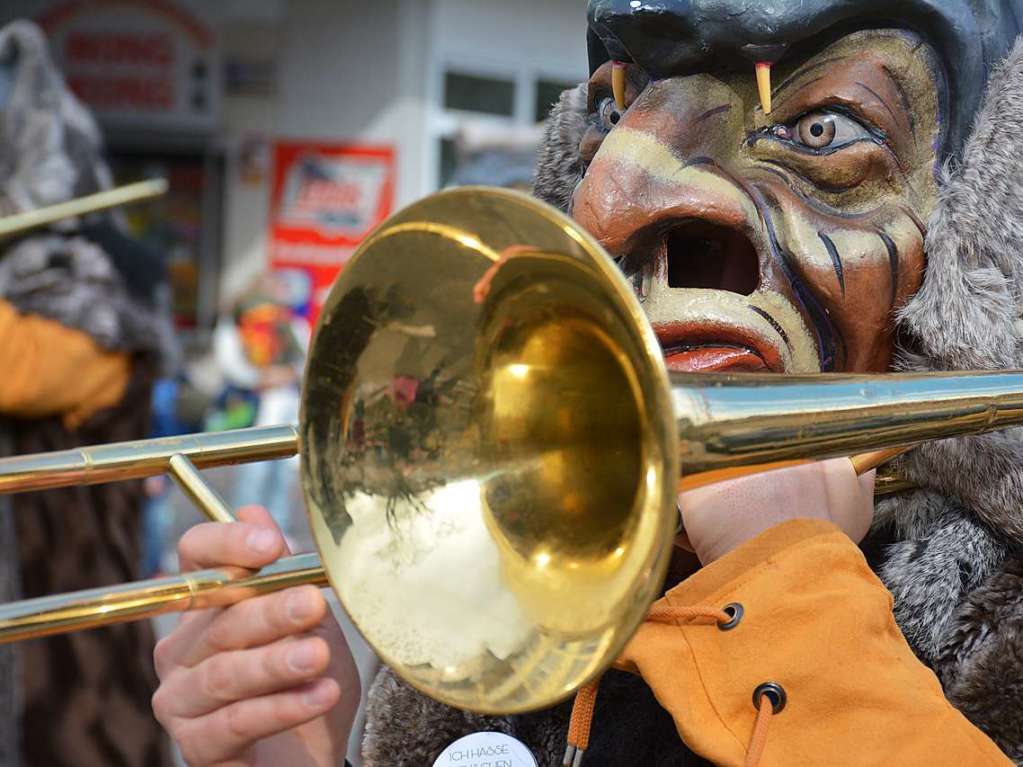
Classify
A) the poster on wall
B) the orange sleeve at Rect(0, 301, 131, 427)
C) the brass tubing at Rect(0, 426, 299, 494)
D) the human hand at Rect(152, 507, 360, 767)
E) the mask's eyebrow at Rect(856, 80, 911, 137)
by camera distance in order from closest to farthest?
the human hand at Rect(152, 507, 360, 767)
the mask's eyebrow at Rect(856, 80, 911, 137)
the brass tubing at Rect(0, 426, 299, 494)
the orange sleeve at Rect(0, 301, 131, 427)
the poster on wall

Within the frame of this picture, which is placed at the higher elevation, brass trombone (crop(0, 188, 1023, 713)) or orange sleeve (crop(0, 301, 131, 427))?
brass trombone (crop(0, 188, 1023, 713))

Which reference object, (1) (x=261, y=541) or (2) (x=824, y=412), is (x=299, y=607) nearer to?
(1) (x=261, y=541)

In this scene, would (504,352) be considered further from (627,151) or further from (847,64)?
(847,64)

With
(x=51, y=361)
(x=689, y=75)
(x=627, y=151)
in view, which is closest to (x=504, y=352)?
(x=627, y=151)

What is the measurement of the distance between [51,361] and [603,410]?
2619 mm

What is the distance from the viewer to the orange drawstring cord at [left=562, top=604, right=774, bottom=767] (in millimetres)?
1351

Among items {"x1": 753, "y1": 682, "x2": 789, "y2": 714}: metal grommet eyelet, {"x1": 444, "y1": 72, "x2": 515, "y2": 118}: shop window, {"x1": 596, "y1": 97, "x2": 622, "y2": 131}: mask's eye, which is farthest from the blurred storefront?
{"x1": 753, "y1": 682, "x2": 789, "y2": 714}: metal grommet eyelet

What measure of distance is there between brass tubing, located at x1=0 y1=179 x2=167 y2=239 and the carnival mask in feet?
8.82

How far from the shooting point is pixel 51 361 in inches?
146

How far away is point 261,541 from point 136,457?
1.02 feet

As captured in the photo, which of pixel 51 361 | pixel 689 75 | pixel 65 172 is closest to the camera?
pixel 689 75

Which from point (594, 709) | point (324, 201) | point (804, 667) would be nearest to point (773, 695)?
point (804, 667)

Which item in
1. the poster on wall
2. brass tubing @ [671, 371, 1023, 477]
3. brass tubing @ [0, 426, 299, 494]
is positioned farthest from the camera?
the poster on wall

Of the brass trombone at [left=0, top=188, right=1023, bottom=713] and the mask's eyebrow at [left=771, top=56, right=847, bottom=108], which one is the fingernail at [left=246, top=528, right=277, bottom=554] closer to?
the brass trombone at [left=0, top=188, right=1023, bottom=713]
